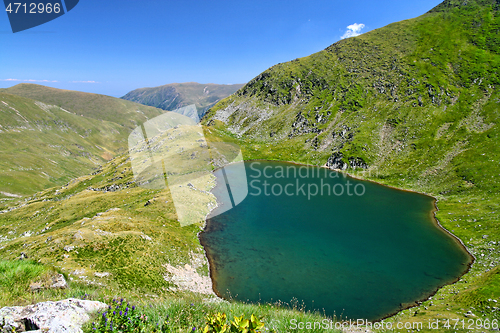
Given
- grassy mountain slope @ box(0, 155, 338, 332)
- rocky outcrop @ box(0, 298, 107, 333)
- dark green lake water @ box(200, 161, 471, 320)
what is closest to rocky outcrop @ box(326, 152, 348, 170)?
dark green lake water @ box(200, 161, 471, 320)

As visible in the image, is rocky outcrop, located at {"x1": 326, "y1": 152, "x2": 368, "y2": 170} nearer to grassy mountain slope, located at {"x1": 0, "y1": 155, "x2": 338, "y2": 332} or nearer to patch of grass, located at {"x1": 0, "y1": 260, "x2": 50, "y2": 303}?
grassy mountain slope, located at {"x1": 0, "y1": 155, "x2": 338, "y2": 332}

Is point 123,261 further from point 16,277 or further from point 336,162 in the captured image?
point 336,162

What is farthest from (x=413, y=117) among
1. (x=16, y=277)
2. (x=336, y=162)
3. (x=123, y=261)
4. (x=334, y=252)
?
(x=16, y=277)

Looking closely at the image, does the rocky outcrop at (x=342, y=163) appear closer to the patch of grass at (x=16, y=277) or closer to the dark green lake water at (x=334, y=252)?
the dark green lake water at (x=334, y=252)

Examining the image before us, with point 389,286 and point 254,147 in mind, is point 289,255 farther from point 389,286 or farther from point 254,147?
point 254,147

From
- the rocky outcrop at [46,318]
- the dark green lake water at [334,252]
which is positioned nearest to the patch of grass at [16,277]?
the rocky outcrop at [46,318]
